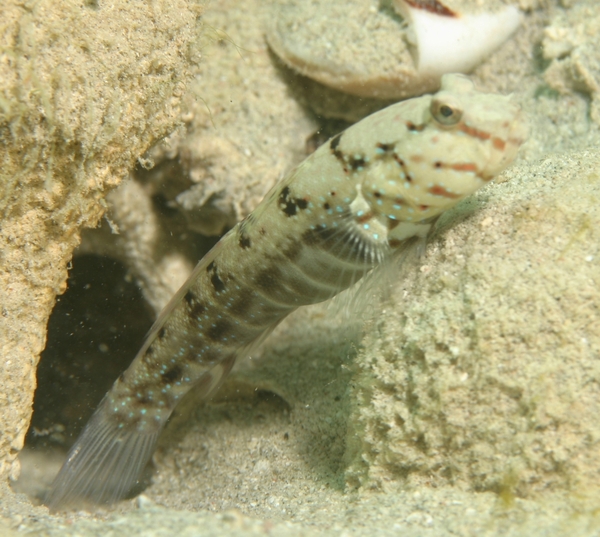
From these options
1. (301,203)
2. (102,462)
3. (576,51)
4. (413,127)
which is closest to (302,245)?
(301,203)

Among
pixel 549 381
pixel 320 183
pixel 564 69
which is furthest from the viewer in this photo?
pixel 564 69

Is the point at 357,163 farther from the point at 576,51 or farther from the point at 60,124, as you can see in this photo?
the point at 576,51

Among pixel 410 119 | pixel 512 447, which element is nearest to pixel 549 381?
pixel 512 447

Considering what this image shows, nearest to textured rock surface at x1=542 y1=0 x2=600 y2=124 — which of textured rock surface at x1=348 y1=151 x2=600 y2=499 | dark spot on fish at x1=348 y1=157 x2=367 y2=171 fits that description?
textured rock surface at x1=348 y1=151 x2=600 y2=499

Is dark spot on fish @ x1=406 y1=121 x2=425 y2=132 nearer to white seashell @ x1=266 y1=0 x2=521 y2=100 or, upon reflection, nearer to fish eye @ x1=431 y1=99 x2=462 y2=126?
fish eye @ x1=431 y1=99 x2=462 y2=126

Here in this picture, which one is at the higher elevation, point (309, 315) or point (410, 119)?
point (410, 119)

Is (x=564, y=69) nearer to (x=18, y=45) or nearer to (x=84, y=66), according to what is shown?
(x=84, y=66)

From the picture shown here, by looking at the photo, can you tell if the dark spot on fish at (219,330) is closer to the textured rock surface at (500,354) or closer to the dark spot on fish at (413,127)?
the textured rock surface at (500,354)
